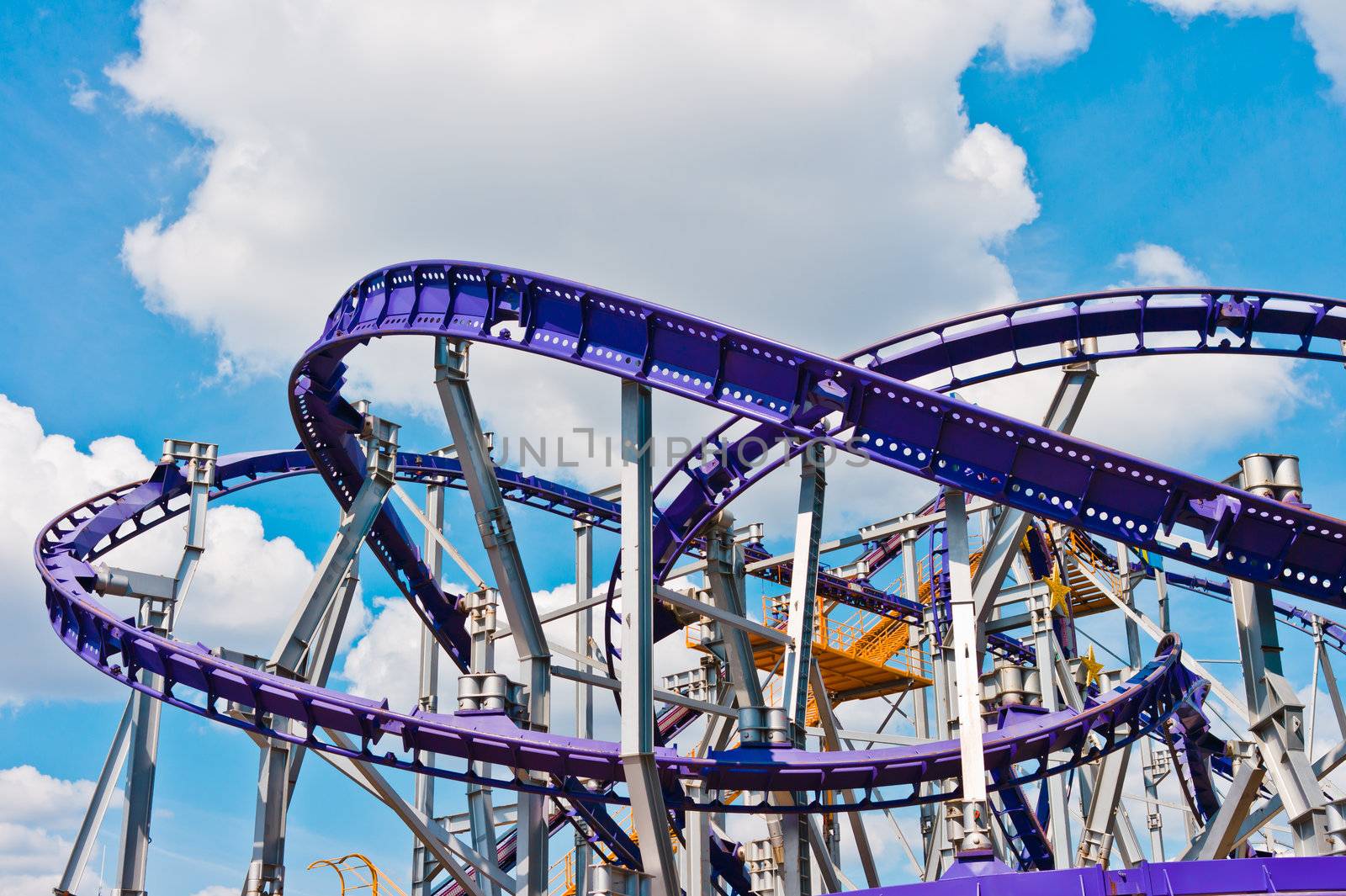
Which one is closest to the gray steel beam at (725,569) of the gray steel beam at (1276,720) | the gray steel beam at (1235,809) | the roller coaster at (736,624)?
the roller coaster at (736,624)

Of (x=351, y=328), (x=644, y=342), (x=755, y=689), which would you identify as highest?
(x=351, y=328)

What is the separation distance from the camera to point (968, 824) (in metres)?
11.2

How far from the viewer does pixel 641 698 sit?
40.5 feet

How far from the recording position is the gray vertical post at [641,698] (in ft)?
40.2

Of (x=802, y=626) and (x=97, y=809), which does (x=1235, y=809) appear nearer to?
(x=802, y=626)

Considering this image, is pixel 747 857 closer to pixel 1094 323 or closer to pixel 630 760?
pixel 630 760

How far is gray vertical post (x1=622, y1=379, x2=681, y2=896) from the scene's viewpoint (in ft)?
40.2

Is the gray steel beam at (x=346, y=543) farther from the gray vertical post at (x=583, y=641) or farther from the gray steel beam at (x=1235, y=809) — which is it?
the gray steel beam at (x=1235, y=809)

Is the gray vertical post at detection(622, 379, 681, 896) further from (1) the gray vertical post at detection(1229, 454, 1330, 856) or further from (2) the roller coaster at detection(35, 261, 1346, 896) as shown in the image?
(1) the gray vertical post at detection(1229, 454, 1330, 856)

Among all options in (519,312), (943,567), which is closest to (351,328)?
(519,312)

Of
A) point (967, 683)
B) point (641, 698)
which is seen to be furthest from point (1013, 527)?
point (641, 698)

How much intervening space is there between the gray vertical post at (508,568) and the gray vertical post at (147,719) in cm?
394

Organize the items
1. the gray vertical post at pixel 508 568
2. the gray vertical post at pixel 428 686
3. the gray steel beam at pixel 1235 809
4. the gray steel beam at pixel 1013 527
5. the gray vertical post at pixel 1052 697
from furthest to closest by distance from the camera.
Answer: the gray vertical post at pixel 428 686, the gray vertical post at pixel 1052 697, the gray vertical post at pixel 508 568, the gray steel beam at pixel 1013 527, the gray steel beam at pixel 1235 809

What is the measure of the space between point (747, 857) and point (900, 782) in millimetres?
4569
